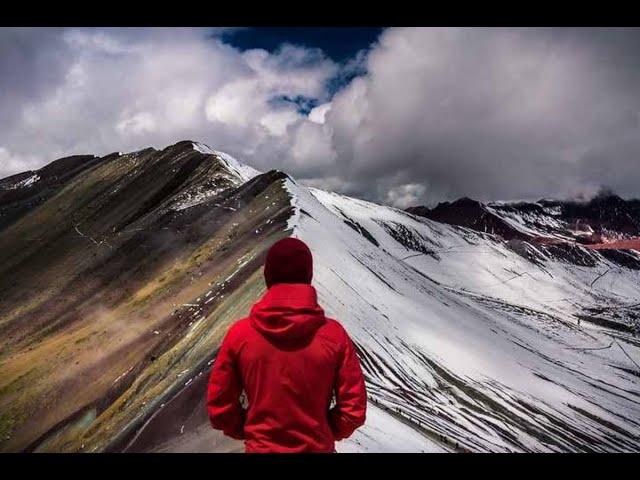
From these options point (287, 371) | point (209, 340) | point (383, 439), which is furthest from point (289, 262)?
point (209, 340)

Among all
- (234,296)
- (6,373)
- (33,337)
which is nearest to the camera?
(234,296)

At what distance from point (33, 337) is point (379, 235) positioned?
260 ft

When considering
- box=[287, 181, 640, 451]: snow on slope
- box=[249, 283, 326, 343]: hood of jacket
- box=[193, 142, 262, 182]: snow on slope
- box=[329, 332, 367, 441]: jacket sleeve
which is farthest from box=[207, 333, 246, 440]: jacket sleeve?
box=[193, 142, 262, 182]: snow on slope

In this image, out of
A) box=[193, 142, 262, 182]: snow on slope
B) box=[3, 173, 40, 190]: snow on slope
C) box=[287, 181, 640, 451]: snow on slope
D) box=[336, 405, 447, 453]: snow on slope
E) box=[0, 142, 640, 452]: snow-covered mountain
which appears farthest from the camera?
box=[3, 173, 40, 190]: snow on slope

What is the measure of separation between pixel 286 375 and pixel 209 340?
18.3m

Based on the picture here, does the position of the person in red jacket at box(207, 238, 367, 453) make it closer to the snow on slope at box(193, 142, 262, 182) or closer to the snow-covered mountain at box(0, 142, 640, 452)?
the snow-covered mountain at box(0, 142, 640, 452)

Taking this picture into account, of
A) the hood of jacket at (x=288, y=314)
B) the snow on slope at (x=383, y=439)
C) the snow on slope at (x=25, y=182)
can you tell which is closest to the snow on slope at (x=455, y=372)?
the snow on slope at (x=383, y=439)

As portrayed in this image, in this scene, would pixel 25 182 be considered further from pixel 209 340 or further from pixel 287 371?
pixel 287 371

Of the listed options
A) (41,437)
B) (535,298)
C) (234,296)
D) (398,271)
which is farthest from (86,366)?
(535,298)

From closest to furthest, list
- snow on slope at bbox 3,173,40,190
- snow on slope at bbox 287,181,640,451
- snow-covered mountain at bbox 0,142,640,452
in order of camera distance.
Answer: snow-covered mountain at bbox 0,142,640,452 < snow on slope at bbox 287,181,640,451 < snow on slope at bbox 3,173,40,190

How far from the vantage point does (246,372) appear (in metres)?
4.10

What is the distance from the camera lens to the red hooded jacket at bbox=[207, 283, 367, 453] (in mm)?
4016

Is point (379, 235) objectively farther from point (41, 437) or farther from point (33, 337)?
point (41, 437)
